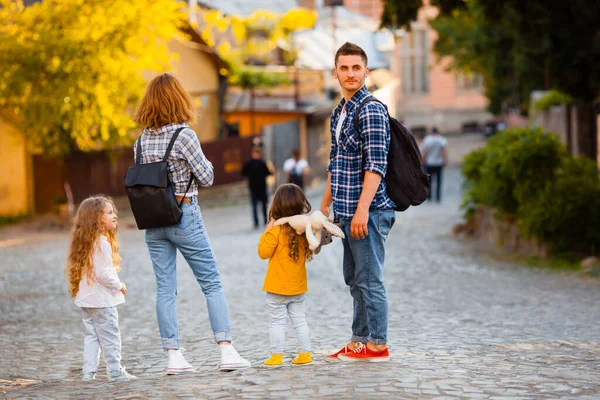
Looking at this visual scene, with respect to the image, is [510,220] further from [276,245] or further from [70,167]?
[70,167]

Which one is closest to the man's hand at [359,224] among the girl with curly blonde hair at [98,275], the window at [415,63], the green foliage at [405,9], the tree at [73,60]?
the girl with curly blonde hair at [98,275]

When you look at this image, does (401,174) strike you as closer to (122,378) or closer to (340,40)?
(122,378)

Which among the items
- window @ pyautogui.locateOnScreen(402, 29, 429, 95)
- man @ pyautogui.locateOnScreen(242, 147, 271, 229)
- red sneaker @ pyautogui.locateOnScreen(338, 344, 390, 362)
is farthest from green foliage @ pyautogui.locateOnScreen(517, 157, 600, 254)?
window @ pyautogui.locateOnScreen(402, 29, 429, 95)

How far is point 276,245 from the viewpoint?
22.5 feet

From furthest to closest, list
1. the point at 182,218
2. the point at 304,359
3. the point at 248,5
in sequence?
the point at 248,5 < the point at 304,359 < the point at 182,218

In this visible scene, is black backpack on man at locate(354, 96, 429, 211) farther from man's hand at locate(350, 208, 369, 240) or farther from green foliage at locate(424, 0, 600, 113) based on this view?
green foliage at locate(424, 0, 600, 113)

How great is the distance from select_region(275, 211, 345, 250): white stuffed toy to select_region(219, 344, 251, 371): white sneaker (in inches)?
32.3

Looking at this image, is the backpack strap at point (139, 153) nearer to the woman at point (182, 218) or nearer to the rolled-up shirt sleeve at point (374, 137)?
the woman at point (182, 218)

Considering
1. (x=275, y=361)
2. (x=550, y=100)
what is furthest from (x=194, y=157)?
(x=550, y=100)

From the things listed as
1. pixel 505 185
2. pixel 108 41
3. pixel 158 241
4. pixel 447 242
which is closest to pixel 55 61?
pixel 108 41

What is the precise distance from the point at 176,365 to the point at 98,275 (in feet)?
2.43

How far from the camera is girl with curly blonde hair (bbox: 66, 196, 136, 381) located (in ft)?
22.3

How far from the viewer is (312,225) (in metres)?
6.75

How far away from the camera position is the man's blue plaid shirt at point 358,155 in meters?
6.52
